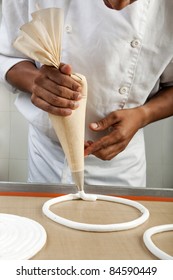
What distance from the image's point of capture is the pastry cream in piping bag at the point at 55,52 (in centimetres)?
63

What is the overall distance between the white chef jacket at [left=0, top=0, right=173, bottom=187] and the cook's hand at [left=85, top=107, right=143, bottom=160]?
0.17 feet

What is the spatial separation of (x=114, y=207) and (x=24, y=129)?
1406 millimetres

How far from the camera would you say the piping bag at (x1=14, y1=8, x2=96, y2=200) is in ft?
2.06

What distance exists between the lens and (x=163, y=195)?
0.73 meters

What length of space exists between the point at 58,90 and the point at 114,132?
19 cm

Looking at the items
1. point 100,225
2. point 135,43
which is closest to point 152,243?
point 100,225

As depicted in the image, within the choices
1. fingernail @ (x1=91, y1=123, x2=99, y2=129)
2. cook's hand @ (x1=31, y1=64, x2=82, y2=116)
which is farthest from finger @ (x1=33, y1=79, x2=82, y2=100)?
fingernail @ (x1=91, y1=123, x2=99, y2=129)

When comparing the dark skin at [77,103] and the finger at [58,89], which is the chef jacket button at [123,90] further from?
the finger at [58,89]

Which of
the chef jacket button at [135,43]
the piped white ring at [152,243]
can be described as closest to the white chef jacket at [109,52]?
the chef jacket button at [135,43]

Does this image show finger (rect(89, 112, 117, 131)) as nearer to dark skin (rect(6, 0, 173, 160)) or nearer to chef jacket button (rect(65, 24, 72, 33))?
dark skin (rect(6, 0, 173, 160))
